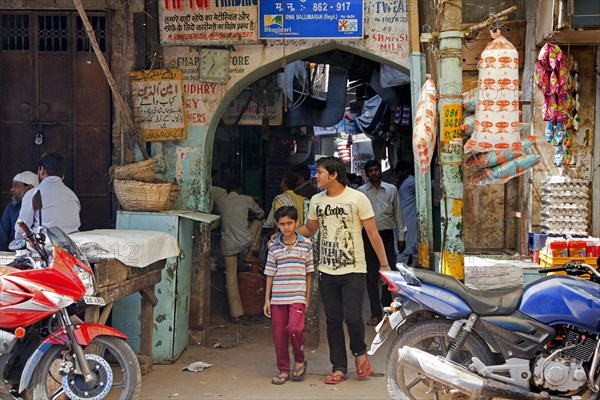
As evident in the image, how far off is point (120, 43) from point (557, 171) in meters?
4.60

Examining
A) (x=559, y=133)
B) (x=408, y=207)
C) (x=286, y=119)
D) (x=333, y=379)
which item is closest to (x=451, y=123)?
(x=559, y=133)

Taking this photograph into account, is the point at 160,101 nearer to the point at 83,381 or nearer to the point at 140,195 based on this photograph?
the point at 140,195

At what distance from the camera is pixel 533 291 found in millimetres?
4984

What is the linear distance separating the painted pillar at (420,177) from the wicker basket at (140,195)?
2494 millimetres

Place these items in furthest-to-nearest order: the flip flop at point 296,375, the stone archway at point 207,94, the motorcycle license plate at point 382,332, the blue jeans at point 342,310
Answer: the stone archway at point 207,94 < the flip flop at point 296,375 < the blue jeans at point 342,310 < the motorcycle license plate at point 382,332

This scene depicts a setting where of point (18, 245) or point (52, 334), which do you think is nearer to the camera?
point (52, 334)

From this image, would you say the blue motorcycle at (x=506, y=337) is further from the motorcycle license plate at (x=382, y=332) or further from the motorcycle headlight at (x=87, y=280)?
the motorcycle headlight at (x=87, y=280)

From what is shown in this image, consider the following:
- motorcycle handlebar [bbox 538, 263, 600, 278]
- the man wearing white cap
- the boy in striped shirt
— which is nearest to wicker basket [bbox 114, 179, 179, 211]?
the man wearing white cap

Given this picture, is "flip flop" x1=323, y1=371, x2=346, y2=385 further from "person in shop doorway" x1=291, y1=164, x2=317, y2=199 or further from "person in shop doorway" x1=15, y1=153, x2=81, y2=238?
"person in shop doorway" x1=291, y1=164, x2=317, y2=199

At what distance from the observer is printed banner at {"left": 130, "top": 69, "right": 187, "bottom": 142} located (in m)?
7.61

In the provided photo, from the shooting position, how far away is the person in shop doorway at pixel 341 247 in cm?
610

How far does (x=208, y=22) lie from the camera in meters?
7.52

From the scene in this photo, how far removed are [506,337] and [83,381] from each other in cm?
273

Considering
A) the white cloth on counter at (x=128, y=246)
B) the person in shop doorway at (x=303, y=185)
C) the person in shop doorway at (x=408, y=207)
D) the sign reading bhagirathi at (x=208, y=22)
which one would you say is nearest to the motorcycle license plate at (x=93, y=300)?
the white cloth on counter at (x=128, y=246)
